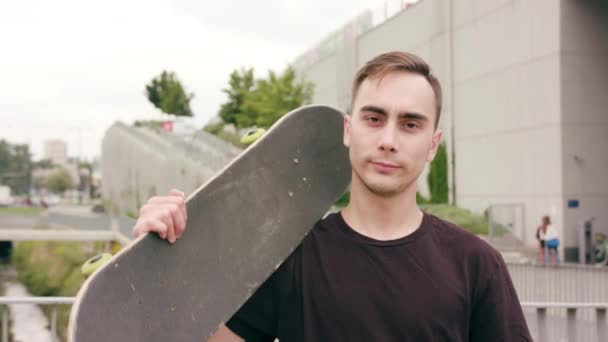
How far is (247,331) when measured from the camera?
6.39 ft

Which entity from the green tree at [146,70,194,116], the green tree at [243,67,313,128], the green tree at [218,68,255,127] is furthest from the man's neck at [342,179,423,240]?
the green tree at [146,70,194,116]

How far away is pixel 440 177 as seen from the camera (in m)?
27.0

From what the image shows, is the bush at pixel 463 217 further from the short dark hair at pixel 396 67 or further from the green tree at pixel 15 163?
the green tree at pixel 15 163

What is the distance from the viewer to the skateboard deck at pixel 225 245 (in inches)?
63.4

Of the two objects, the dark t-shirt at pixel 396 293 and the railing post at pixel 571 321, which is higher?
the dark t-shirt at pixel 396 293

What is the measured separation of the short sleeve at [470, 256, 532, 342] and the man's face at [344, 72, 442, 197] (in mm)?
359

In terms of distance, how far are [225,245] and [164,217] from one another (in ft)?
0.98

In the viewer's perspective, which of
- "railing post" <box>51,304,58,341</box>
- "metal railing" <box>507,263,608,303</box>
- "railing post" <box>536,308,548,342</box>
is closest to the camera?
"railing post" <box>51,304,58,341</box>

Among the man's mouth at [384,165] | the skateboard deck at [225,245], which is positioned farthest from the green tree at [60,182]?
the man's mouth at [384,165]

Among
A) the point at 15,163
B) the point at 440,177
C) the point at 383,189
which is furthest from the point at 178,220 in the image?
the point at 15,163

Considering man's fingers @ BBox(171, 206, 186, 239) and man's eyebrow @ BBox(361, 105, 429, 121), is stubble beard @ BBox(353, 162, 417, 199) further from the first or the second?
man's fingers @ BBox(171, 206, 186, 239)

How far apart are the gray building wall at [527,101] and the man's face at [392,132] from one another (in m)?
19.3

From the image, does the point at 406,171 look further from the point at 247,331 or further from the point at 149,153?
the point at 149,153

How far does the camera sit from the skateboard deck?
161cm
